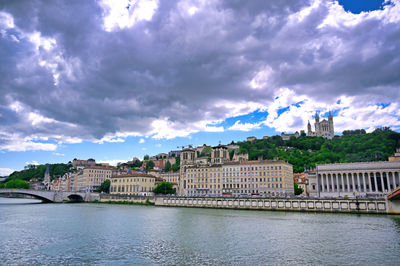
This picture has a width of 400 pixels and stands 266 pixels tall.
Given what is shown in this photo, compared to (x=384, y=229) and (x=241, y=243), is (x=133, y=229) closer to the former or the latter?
(x=241, y=243)

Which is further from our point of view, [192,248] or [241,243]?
[241,243]

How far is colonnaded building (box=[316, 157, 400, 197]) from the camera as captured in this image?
73875mm

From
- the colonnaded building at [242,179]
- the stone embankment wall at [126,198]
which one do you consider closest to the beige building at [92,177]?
the stone embankment wall at [126,198]

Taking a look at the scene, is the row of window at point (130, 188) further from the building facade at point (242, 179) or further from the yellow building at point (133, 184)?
the building facade at point (242, 179)

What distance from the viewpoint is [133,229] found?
3641 cm

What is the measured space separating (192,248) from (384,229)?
24.6 meters

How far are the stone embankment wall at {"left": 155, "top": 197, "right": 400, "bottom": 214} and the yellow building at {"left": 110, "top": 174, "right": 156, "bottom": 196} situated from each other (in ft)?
82.0

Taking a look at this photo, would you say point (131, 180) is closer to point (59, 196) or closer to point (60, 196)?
point (60, 196)

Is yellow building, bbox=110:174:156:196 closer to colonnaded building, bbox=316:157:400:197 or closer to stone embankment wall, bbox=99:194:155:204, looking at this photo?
stone embankment wall, bbox=99:194:155:204

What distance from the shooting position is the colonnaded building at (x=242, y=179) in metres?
89.8

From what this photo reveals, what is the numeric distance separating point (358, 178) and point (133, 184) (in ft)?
251

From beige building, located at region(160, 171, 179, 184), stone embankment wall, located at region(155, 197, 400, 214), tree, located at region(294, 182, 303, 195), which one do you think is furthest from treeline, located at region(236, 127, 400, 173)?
stone embankment wall, located at region(155, 197, 400, 214)

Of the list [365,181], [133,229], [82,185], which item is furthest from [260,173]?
[82,185]

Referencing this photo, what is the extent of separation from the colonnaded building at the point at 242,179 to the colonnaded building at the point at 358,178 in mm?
11493
